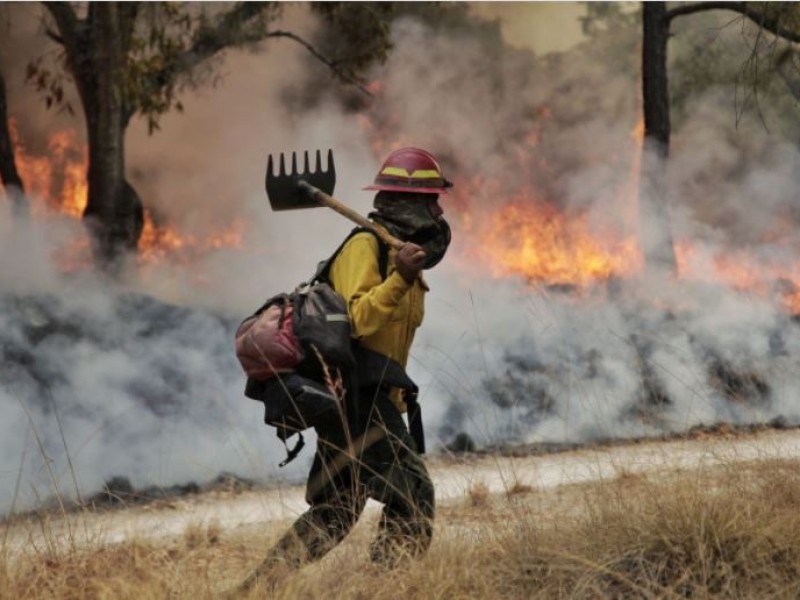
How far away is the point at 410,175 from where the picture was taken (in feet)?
17.7

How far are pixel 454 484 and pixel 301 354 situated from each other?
438 centimetres

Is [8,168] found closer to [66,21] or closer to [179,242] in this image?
[66,21]

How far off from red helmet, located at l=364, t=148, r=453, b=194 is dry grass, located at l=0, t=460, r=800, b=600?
1.25m

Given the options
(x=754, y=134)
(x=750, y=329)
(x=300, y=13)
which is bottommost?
(x=750, y=329)

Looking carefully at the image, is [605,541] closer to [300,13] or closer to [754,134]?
[300,13]

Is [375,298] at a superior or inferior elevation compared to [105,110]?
inferior

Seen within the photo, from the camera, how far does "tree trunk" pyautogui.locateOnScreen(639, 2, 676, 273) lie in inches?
533

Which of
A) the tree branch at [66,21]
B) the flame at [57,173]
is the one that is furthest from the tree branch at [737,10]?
the flame at [57,173]

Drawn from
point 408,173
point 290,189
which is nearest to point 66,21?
point 290,189

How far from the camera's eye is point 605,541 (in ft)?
17.3

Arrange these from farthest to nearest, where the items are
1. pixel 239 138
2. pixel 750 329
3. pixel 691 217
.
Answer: pixel 691 217
pixel 239 138
pixel 750 329

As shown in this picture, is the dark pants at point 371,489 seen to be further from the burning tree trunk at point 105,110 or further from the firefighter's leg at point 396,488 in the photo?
the burning tree trunk at point 105,110

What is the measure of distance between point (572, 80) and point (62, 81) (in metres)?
5.08

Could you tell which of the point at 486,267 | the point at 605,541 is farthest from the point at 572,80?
the point at 605,541
